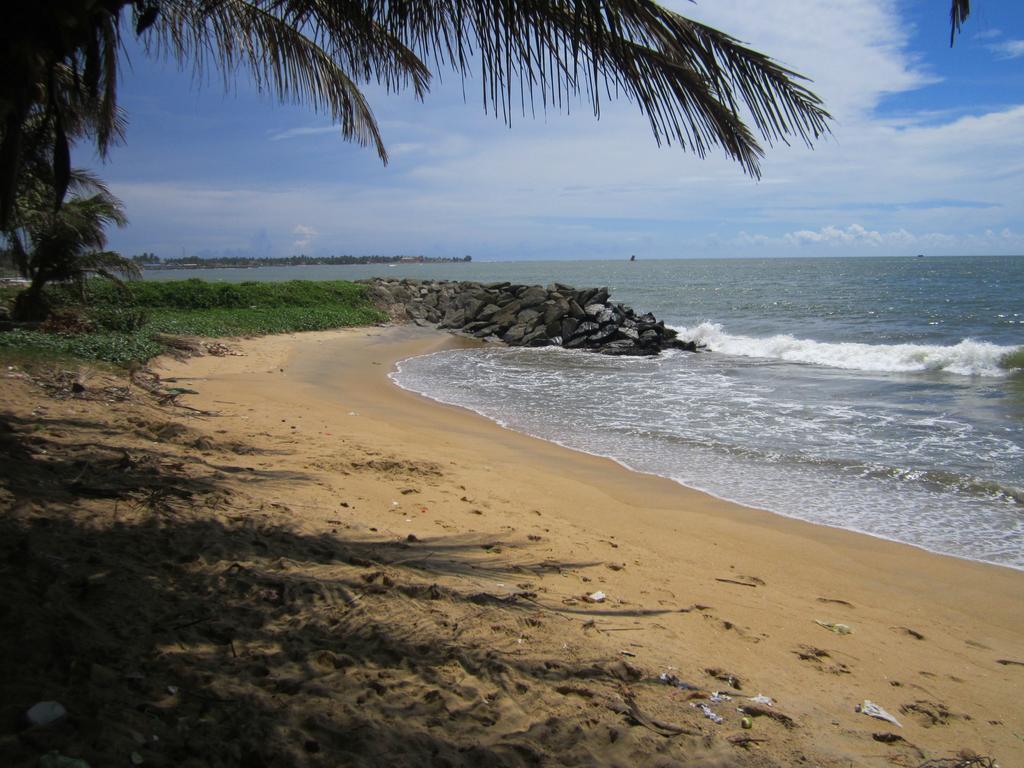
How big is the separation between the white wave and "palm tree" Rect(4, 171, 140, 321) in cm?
1723

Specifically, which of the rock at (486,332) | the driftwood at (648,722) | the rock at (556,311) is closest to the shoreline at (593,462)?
the driftwood at (648,722)

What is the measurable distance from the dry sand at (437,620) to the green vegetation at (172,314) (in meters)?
4.92

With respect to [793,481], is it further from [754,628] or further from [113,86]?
[113,86]

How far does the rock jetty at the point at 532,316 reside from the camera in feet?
72.3

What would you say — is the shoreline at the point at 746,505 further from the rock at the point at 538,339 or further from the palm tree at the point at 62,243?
the rock at the point at 538,339

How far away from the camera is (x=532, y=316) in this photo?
24156 mm

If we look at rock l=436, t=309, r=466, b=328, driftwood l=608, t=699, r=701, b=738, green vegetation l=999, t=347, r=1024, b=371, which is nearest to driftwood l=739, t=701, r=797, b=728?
driftwood l=608, t=699, r=701, b=738

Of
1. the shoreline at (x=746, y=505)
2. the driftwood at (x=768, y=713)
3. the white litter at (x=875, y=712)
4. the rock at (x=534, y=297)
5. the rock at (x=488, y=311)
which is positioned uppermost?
the rock at (x=534, y=297)

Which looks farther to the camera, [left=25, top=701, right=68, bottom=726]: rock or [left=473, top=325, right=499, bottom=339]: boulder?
[left=473, top=325, right=499, bottom=339]: boulder

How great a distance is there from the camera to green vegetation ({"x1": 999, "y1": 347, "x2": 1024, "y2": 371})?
16.2 metres

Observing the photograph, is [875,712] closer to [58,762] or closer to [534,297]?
[58,762]

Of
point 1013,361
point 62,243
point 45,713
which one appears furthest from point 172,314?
point 1013,361

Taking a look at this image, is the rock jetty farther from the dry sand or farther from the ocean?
the dry sand

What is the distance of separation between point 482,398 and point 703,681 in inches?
394
